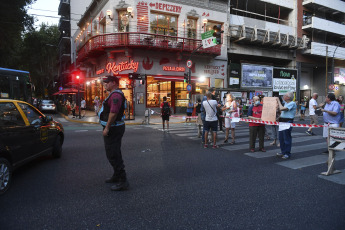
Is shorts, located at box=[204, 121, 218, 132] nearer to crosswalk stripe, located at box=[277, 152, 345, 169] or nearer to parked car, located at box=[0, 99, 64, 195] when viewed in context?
crosswalk stripe, located at box=[277, 152, 345, 169]

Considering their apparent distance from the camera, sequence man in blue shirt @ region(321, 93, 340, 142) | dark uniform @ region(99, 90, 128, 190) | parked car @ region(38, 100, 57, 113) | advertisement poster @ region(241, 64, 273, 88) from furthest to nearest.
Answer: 1. parked car @ region(38, 100, 57, 113)
2. advertisement poster @ region(241, 64, 273, 88)
3. man in blue shirt @ region(321, 93, 340, 142)
4. dark uniform @ region(99, 90, 128, 190)

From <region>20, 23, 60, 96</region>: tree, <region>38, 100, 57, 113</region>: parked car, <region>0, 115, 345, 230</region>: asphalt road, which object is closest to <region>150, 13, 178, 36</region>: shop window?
<region>38, 100, 57, 113</region>: parked car

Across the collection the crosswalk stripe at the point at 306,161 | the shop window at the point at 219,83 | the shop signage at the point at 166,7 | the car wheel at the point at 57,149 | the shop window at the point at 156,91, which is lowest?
the crosswalk stripe at the point at 306,161

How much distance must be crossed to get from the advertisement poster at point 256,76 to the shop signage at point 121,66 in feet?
43.4

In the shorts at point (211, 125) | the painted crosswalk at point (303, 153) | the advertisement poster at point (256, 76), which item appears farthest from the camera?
the advertisement poster at point (256, 76)

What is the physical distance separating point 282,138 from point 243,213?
421cm

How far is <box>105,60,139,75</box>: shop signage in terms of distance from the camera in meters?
21.4

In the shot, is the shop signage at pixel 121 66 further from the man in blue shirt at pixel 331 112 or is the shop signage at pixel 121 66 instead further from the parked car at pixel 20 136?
the man in blue shirt at pixel 331 112

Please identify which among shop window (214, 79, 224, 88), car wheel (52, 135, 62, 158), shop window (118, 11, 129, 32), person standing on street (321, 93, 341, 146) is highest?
shop window (118, 11, 129, 32)

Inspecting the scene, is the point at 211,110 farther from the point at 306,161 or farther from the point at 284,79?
the point at 284,79

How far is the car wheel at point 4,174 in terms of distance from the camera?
162 inches

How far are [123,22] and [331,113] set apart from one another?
63.8 feet

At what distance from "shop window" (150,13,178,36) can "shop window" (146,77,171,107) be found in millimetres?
4582

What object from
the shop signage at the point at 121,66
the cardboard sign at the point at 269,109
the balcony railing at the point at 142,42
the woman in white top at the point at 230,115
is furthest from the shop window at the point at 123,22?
the cardboard sign at the point at 269,109
